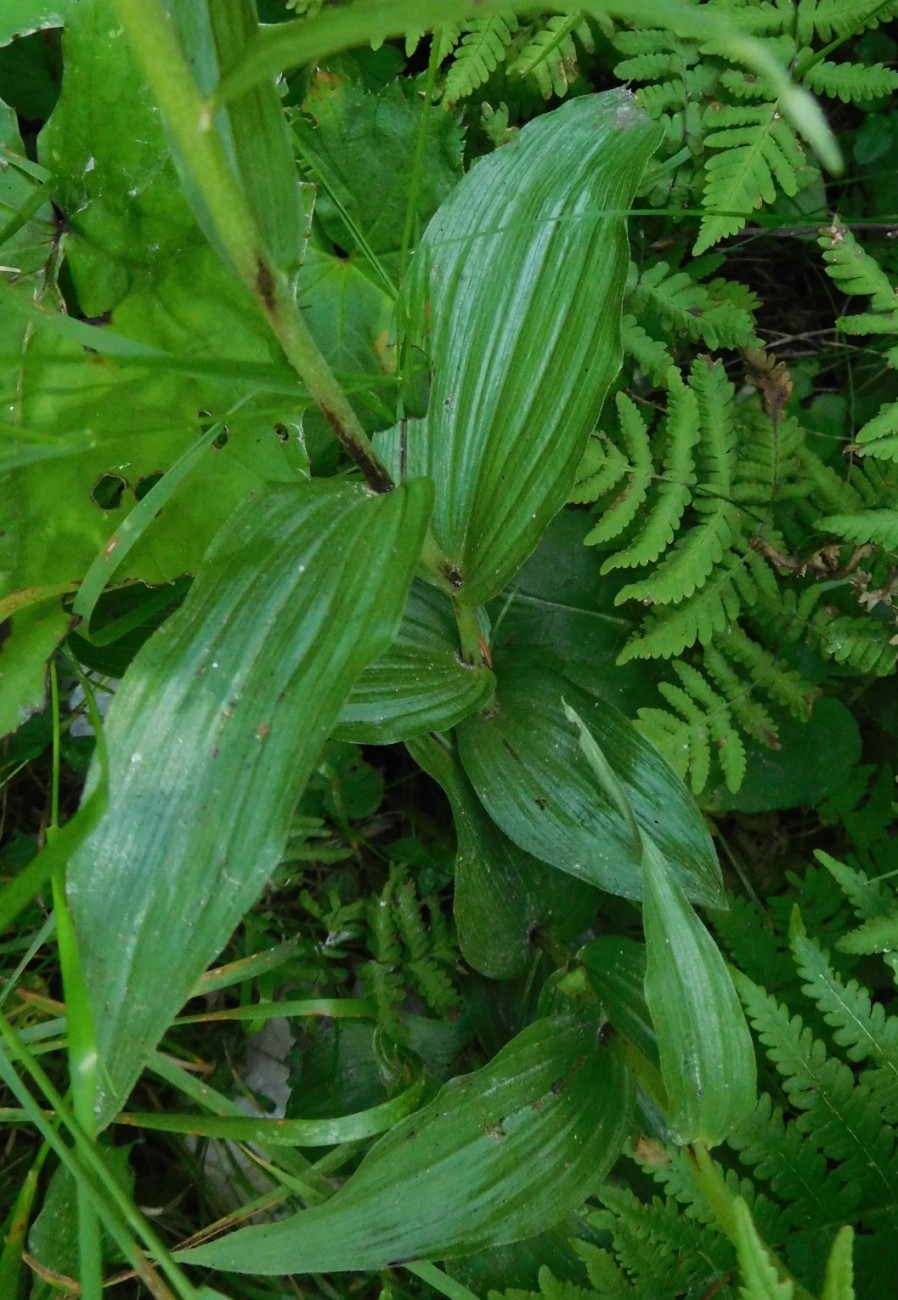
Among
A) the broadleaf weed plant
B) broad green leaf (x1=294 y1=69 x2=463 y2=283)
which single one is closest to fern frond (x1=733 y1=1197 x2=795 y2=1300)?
the broadleaf weed plant

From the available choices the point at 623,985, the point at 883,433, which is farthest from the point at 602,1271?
the point at 883,433

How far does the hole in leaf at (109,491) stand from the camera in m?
1.13

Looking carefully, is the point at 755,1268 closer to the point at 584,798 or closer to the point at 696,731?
the point at 584,798

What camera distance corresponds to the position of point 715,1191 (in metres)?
0.93

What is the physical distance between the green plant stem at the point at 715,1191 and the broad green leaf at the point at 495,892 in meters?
0.32

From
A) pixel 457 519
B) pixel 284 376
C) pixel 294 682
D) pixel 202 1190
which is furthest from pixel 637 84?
pixel 202 1190

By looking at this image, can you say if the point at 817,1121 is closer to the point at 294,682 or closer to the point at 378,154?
the point at 294,682

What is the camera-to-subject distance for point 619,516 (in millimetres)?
1197

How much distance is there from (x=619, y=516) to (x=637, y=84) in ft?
2.24

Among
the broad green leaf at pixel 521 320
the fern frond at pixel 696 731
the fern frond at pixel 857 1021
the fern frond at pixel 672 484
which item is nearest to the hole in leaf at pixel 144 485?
the broad green leaf at pixel 521 320

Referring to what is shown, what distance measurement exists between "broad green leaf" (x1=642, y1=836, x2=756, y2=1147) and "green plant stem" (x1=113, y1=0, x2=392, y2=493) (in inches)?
20.3

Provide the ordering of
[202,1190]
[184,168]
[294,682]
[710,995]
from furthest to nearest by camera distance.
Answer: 1. [202,1190]
2. [710,995]
3. [294,682]
4. [184,168]

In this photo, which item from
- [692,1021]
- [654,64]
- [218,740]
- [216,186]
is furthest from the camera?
[654,64]

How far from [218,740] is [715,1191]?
0.67 m
